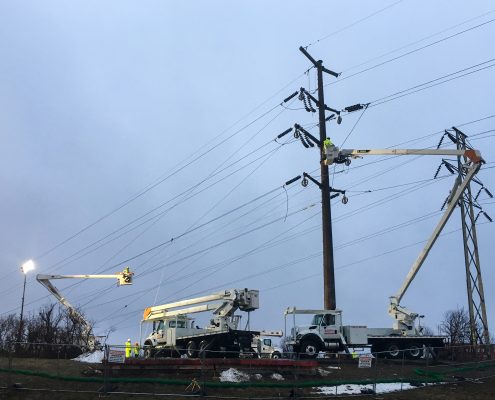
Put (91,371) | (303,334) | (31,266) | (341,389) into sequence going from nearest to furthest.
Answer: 1. (341,389)
2. (91,371)
3. (303,334)
4. (31,266)

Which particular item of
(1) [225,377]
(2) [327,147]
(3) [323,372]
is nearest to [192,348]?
(1) [225,377]

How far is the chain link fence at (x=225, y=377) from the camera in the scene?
62.8ft

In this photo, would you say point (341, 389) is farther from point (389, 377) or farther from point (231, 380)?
point (231, 380)

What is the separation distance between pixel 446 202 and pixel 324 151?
24.6 ft

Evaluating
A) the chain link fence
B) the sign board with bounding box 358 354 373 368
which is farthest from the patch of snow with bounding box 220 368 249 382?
the sign board with bounding box 358 354 373 368

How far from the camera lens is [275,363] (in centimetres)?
2219

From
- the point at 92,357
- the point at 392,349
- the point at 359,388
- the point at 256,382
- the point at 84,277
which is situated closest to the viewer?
the point at 359,388

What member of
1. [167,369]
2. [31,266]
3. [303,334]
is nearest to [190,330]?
[303,334]

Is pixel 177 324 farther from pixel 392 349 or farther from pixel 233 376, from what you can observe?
pixel 392 349

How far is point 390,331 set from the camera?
3034 cm

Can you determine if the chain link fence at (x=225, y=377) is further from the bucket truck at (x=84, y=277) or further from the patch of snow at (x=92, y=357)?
the bucket truck at (x=84, y=277)

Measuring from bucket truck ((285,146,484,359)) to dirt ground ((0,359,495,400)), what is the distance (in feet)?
15.9

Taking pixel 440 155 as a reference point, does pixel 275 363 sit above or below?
below

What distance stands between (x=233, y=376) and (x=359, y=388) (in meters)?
4.68
